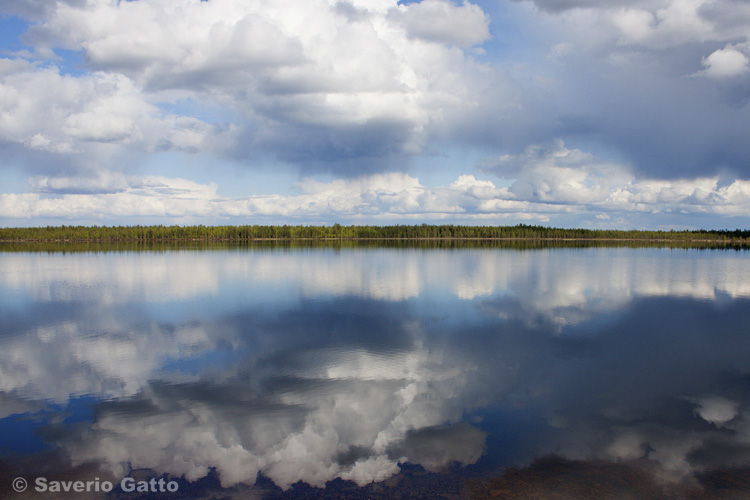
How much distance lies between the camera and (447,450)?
821 centimetres

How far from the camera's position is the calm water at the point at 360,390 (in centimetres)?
790

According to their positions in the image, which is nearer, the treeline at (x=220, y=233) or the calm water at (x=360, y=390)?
the calm water at (x=360, y=390)

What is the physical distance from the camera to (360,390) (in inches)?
432

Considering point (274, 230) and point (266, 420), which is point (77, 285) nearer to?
point (266, 420)

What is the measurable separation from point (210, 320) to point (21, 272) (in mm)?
31814

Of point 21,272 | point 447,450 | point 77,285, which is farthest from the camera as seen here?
point 21,272

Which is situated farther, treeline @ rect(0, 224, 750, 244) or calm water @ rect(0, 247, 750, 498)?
treeline @ rect(0, 224, 750, 244)

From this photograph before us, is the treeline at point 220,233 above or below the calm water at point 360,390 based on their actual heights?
above

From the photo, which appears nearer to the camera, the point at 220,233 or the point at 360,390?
the point at 360,390

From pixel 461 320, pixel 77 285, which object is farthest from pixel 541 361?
pixel 77 285

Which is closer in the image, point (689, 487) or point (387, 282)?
point (689, 487)

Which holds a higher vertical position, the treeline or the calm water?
the treeline

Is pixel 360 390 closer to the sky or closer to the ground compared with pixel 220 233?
closer to the ground

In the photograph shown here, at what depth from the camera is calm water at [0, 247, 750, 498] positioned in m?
7.90
